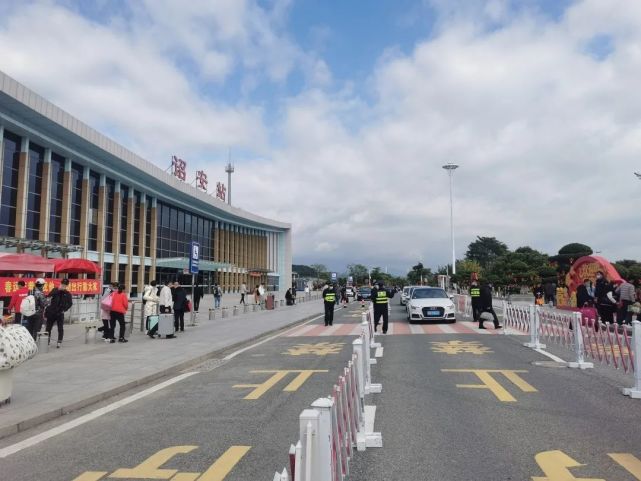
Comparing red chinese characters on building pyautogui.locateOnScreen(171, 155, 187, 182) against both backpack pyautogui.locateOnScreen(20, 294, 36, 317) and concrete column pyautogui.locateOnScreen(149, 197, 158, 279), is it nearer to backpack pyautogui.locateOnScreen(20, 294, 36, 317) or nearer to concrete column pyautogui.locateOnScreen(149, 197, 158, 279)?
concrete column pyautogui.locateOnScreen(149, 197, 158, 279)

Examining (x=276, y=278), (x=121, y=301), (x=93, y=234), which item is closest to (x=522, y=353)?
(x=121, y=301)

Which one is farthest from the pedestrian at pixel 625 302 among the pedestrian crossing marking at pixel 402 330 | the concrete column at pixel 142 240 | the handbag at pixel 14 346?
the concrete column at pixel 142 240

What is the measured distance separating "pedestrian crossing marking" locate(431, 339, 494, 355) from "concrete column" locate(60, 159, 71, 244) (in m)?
31.8

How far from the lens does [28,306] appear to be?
39.9 ft

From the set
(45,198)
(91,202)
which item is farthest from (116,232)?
(45,198)

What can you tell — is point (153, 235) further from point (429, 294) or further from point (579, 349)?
point (579, 349)

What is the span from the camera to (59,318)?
13250 millimetres

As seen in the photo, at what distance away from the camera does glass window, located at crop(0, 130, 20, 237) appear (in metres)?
31.2

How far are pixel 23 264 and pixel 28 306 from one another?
7.68 metres

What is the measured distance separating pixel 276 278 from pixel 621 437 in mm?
84938

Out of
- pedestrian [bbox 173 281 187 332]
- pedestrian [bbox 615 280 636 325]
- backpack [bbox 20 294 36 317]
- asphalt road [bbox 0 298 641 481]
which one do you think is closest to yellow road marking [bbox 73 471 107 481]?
asphalt road [bbox 0 298 641 481]

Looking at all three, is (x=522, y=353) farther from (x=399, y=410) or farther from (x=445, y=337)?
(x=399, y=410)

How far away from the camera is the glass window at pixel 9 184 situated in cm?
3120

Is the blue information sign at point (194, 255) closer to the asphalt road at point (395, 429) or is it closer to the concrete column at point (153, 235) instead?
the asphalt road at point (395, 429)
